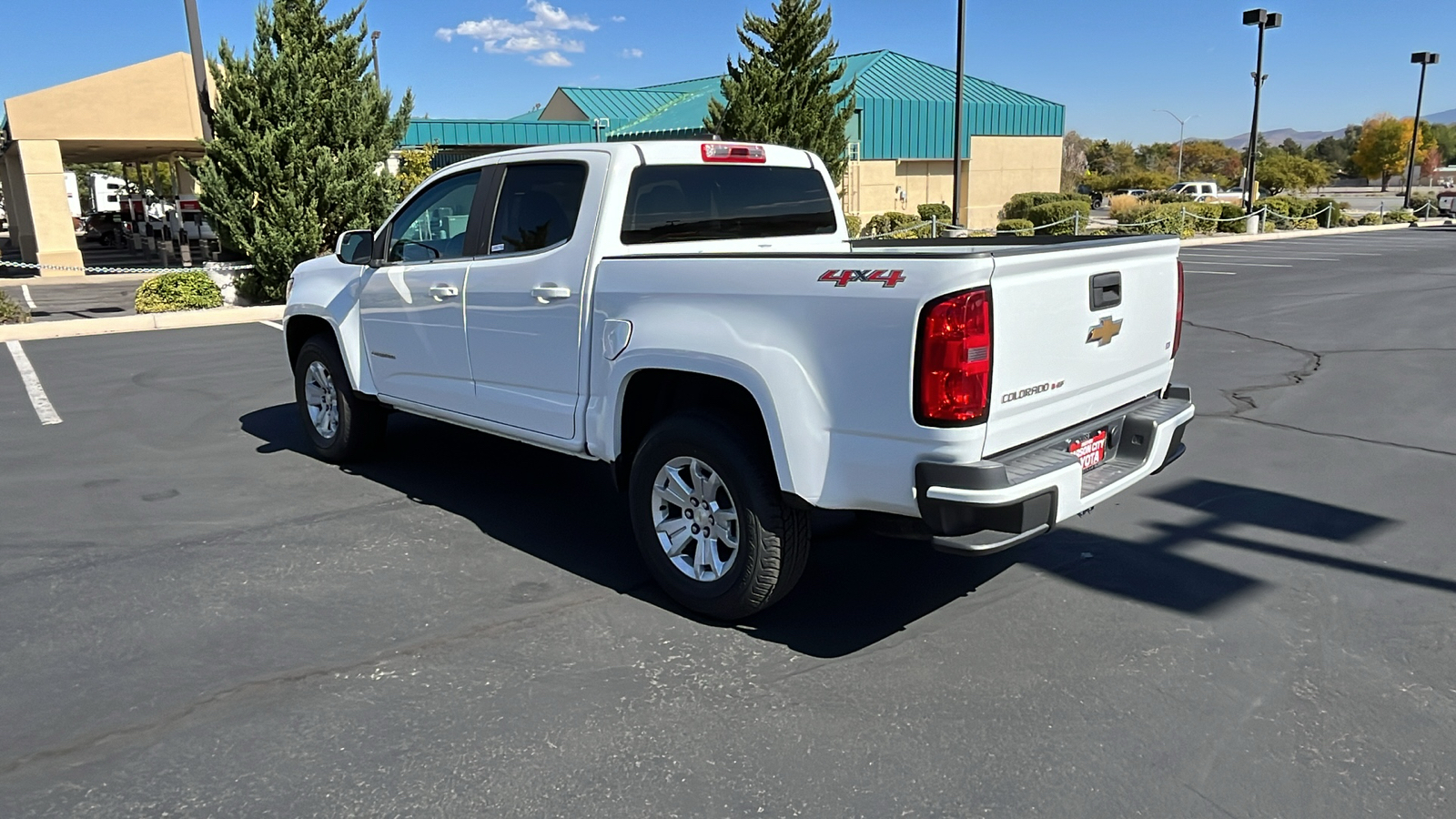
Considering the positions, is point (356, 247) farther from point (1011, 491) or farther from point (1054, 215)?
point (1054, 215)

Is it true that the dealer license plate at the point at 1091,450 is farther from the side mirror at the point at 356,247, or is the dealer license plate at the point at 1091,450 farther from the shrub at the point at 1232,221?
the shrub at the point at 1232,221

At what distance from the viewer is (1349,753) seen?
10.5ft

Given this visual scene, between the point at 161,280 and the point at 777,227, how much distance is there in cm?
1341

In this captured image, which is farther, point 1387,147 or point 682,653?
point 1387,147

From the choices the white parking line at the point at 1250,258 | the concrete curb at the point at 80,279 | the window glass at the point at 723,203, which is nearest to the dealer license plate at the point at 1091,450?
the window glass at the point at 723,203

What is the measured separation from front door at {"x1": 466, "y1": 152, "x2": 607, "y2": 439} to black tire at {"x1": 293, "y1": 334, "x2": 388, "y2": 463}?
5.21 ft

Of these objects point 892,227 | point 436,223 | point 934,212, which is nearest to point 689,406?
point 436,223

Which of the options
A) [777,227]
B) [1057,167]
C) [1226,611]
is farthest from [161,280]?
[1057,167]

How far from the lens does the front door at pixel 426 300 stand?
17.9 ft

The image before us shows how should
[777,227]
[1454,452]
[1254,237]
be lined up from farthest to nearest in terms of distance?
[1254,237] < [1454,452] < [777,227]

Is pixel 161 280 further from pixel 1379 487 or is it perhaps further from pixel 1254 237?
pixel 1254 237

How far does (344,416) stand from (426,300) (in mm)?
1417

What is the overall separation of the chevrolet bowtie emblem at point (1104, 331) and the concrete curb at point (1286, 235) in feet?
86.2

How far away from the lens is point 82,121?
2236cm
